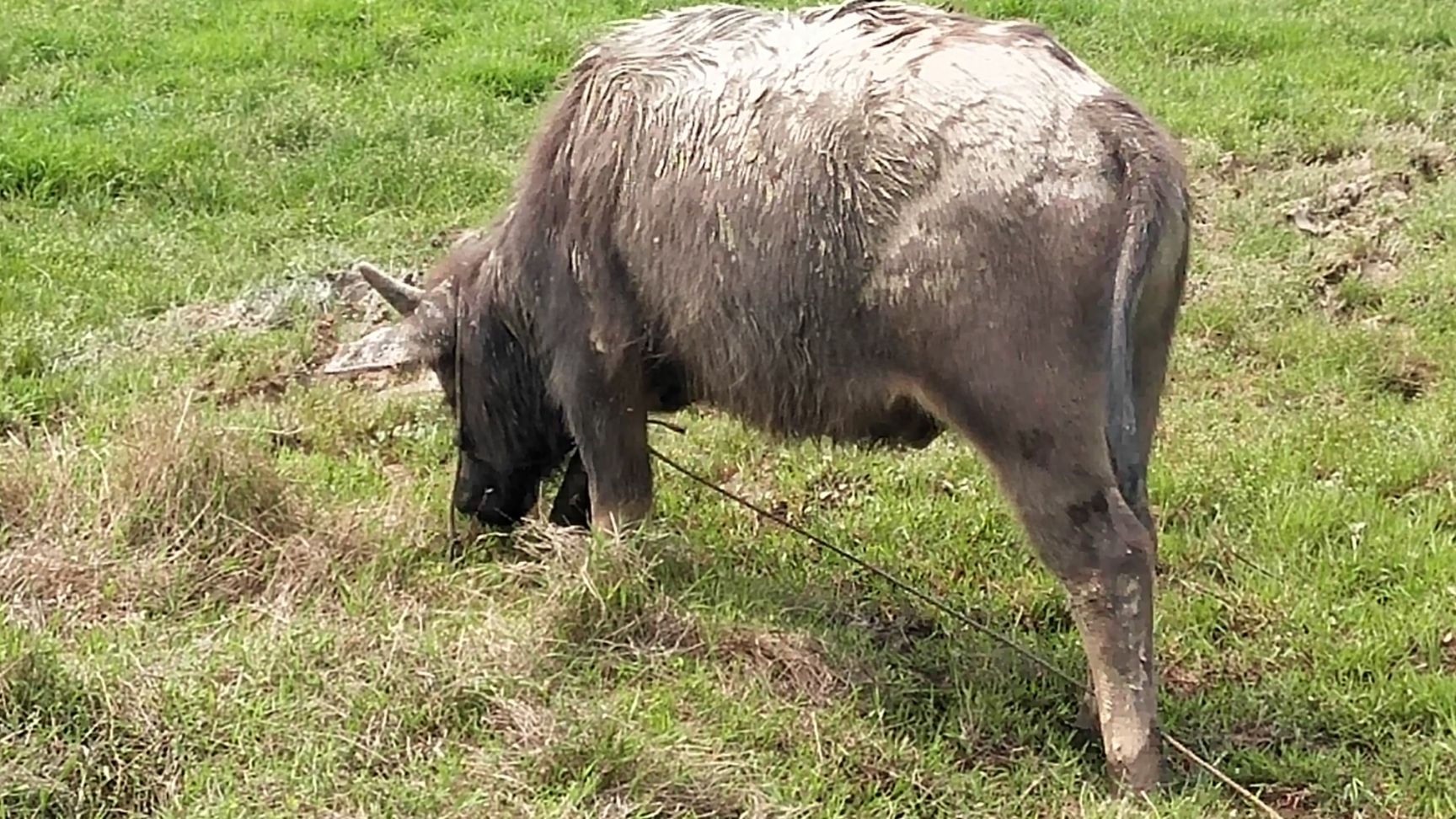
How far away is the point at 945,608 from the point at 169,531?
7.18 feet

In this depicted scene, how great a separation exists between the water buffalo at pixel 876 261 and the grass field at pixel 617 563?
0.47 metres

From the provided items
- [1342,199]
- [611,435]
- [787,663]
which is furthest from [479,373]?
[1342,199]

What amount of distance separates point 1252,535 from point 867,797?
6.20 feet

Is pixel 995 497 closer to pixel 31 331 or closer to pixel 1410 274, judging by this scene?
pixel 1410 274

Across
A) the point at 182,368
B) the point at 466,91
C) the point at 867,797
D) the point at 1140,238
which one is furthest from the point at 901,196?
the point at 466,91

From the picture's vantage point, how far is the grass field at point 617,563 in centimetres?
439

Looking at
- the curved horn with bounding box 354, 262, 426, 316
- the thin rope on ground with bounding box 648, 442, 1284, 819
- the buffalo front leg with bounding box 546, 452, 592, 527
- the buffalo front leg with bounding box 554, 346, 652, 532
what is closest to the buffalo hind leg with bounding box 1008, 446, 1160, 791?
the thin rope on ground with bounding box 648, 442, 1284, 819

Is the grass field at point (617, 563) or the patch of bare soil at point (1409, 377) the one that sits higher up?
the grass field at point (617, 563)

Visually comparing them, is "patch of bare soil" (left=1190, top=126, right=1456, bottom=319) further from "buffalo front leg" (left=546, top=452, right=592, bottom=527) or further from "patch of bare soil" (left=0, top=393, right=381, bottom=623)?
"patch of bare soil" (left=0, top=393, right=381, bottom=623)

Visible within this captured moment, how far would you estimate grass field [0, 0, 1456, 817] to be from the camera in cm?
439

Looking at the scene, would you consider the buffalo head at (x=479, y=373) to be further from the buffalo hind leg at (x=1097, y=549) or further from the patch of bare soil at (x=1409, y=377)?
the patch of bare soil at (x=1409, y=377)

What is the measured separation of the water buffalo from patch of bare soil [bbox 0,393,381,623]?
18.8 inches

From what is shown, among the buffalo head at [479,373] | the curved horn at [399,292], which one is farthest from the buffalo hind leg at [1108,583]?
the curved horn at [399,292]

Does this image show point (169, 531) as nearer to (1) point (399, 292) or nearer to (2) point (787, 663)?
(1) point (399, 292)
